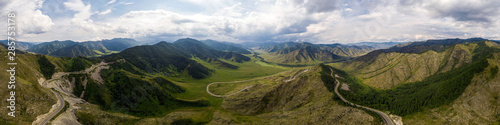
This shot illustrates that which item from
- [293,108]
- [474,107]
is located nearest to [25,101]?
[293,108]

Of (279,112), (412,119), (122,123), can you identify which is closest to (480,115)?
(412,119)

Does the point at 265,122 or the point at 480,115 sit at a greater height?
the point at 480,115

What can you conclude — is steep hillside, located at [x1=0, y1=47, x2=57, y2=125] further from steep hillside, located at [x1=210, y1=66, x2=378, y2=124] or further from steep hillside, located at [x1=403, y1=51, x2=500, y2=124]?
steep hillside, located at [x1=403, y1=51, x2=500, y2=124]

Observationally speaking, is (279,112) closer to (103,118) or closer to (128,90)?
(103,118)

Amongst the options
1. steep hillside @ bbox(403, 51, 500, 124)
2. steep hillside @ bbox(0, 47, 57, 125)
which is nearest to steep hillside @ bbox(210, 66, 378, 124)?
steep hillside @ bbox(403, 51, 500, 124)


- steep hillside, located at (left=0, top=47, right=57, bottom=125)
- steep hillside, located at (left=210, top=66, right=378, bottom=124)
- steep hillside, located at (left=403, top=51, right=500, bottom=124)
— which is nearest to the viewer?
steep hillside, located at (left=0, top=47, right=57, bottom=125)

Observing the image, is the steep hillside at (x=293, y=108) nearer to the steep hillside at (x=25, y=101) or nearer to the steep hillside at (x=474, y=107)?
the steep hillside at (x=474, y=107)

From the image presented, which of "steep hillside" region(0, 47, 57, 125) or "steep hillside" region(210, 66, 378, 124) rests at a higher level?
"steep hillside" region(0, 47, 57, 125)

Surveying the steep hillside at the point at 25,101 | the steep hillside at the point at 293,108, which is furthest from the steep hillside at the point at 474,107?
the steep hillside at the point at 25,101
